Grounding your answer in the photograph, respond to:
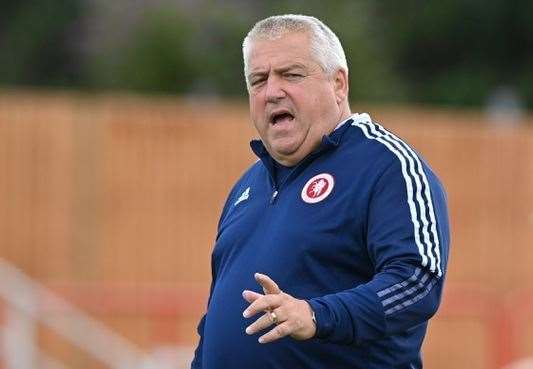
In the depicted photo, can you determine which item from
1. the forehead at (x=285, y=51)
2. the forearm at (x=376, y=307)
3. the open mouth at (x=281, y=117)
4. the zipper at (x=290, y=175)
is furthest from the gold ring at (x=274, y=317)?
the forehead at (x=285, y=51)

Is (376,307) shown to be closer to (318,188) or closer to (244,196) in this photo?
(318,188)

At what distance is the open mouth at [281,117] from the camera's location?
18.2 ft

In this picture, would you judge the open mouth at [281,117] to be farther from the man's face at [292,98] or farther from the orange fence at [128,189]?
the orange fence at [128,189]

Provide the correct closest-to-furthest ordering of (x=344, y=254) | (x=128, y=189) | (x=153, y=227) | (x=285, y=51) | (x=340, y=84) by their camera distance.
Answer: (x=344, y=254) → (x=285, y=51) → (x=340, y=84) → (x=128, y=189) → (x=153, y=227)

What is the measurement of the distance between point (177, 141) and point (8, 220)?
5.73 ft

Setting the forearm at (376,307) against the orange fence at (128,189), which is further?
the orange fence at (128,189)

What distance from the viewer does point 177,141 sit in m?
15.2

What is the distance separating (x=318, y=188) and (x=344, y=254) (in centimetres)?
Result: 27

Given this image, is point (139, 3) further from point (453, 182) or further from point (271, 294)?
→ point (271, 294)

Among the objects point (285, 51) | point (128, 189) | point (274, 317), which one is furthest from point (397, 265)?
point (128, 189)

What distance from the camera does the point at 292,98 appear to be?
5.52 m

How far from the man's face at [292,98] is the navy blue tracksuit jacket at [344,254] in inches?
2.7

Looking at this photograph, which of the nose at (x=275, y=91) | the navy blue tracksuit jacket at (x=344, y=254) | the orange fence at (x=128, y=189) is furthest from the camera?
the orange fence at (x=128, y=189)

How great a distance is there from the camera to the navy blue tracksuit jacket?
5.03 m
